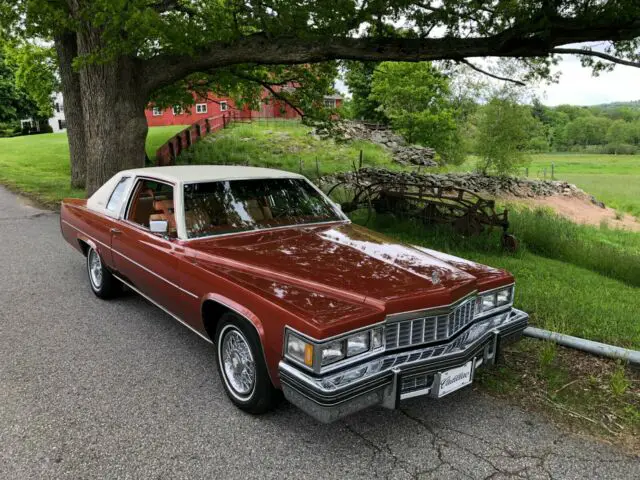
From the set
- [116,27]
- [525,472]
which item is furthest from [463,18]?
[525,472]

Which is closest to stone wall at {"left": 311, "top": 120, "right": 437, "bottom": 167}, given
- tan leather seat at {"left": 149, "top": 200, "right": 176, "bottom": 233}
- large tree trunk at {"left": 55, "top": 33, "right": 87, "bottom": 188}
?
large tree trunk at {"left": 55, "top": 33, "right": 87, "bottom": 188}

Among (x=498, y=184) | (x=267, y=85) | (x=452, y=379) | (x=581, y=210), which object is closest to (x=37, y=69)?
(x=267, y=85)

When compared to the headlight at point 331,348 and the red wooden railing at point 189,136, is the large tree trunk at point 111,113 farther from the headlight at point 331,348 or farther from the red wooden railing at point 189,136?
the headlight at point 331,348

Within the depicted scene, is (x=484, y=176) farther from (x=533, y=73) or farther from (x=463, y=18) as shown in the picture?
(x=463, y=18)

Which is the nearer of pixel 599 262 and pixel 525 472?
pixel 525 472

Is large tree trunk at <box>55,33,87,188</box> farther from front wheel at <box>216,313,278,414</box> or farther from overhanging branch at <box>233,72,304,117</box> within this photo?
front wheel at <box>216,313,278,414</box>

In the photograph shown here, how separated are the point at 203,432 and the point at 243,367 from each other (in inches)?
18.5

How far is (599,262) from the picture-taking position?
27.2ft

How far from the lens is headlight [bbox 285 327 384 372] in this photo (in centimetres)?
260

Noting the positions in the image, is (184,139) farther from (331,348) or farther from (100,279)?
(331,348)

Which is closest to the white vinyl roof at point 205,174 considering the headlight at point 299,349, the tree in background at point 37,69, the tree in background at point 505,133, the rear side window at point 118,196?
the rear side window at point 118,196

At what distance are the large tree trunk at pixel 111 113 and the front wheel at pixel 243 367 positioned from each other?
8089 mm

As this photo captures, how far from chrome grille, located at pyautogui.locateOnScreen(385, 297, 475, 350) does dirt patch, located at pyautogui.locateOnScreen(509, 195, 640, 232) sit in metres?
20.1

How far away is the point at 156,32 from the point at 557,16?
6.39 metres
